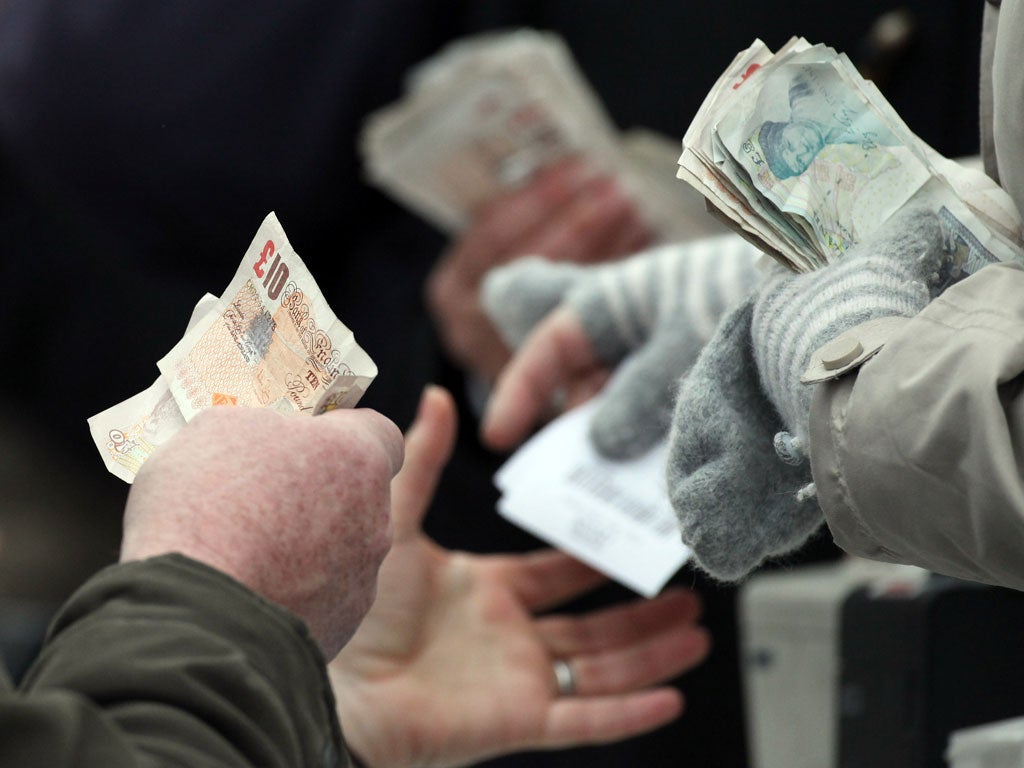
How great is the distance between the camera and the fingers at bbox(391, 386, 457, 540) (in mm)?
1209

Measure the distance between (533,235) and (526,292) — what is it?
0.99 feet

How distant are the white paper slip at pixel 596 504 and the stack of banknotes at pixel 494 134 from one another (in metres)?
0.51

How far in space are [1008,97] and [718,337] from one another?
8.5 inches

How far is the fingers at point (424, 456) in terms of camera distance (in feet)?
3.97

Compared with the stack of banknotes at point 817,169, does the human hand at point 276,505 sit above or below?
Result: below

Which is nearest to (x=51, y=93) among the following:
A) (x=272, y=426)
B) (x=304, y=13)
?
(x=304, y=13)

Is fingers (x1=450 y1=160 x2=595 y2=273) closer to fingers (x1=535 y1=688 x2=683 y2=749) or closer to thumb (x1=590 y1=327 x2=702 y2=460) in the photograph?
thumb (x1=590 y1=327 x2=702 y2=460)

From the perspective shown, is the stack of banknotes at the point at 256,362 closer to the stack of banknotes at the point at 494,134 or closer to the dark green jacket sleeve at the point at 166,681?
the dark green jacket sleeve at the point at 166,681

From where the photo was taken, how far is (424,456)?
48.2 inches

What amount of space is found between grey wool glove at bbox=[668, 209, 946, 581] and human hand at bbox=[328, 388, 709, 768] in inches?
17.1

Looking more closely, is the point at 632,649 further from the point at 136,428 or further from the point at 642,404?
the point at 136,428

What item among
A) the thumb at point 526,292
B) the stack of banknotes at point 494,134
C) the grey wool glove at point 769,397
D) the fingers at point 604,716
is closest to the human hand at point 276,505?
the grey wool glove at point 769,397

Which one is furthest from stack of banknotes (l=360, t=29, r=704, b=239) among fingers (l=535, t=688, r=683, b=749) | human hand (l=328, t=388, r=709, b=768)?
fingers (l=535, t=688, r=683, b=749)

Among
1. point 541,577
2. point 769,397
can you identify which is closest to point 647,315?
point 541,577
